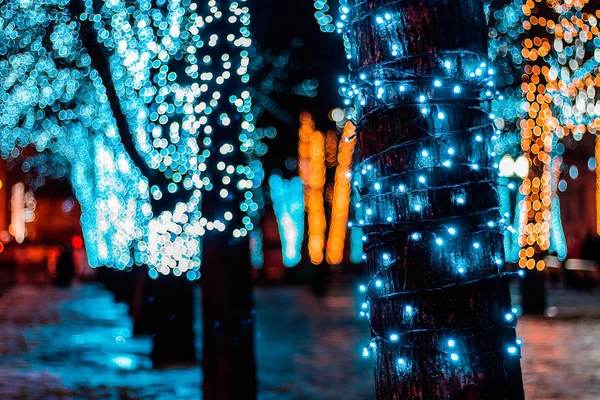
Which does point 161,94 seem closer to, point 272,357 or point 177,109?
point 177,109

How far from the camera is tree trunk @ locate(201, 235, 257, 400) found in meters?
8.53

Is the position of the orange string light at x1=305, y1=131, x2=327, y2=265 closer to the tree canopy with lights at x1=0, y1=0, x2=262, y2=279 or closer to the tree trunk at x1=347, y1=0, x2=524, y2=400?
the tree canopy with lights at x1=0, y1=0, x2=262, y2=279

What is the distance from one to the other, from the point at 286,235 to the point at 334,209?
4534 millimetres

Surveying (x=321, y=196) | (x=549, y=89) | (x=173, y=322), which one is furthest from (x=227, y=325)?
(x=321, y=196)

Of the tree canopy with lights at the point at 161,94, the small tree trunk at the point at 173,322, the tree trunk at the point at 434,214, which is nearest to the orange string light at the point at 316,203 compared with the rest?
the tree canopy with lights at the point at 161,94

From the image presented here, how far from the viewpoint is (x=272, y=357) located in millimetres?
13461

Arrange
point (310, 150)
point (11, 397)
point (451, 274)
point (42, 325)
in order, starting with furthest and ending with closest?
point (310, 150), point (42, 325), point (11, 397), point (451, 274)

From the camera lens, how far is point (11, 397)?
9.79m

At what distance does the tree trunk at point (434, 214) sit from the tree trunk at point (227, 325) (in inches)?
182

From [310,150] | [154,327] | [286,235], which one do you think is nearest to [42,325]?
[154,327]

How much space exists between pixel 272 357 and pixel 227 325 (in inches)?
199

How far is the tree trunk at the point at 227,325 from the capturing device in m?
8.53

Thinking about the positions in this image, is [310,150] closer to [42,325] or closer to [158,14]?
[42,325]

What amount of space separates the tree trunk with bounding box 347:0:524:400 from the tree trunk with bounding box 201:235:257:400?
462 cm
